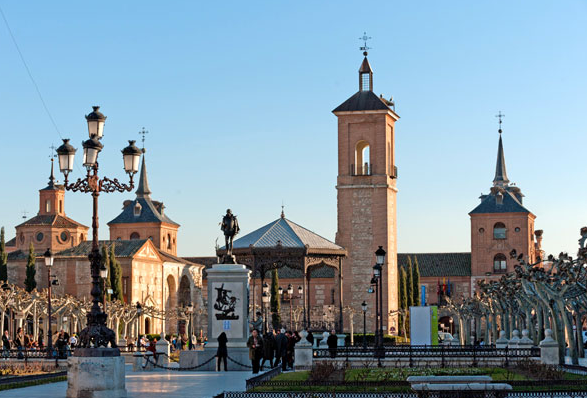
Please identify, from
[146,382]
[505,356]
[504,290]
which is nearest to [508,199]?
[504,290]

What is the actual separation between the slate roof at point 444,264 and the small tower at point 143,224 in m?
27.4

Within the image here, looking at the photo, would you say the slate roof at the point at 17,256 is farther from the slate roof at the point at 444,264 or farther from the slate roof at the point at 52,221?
the slate roof at the point at 444,264

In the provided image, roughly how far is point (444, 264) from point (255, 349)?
7510 centimetres

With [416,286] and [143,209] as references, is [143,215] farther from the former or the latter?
[416,286]

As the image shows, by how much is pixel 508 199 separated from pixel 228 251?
71.3 meters

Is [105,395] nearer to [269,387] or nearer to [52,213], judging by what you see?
[269,387]

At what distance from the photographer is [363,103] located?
70875 mm

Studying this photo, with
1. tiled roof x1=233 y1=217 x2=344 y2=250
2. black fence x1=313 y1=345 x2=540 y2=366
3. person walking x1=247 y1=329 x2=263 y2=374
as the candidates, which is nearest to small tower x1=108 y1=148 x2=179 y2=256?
tiled roof x1=233 y1=217 x2=344 y2=250

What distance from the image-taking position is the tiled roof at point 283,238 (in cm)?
4931

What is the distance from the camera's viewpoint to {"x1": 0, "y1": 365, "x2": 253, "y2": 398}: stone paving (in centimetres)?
1906

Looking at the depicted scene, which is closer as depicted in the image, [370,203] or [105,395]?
[105,395]

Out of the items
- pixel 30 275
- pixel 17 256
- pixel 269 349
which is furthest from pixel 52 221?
pixel 269 349

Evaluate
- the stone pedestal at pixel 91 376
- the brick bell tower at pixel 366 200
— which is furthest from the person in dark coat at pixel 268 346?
the brick bell tower at pixel 366 200

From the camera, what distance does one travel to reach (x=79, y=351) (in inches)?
695
